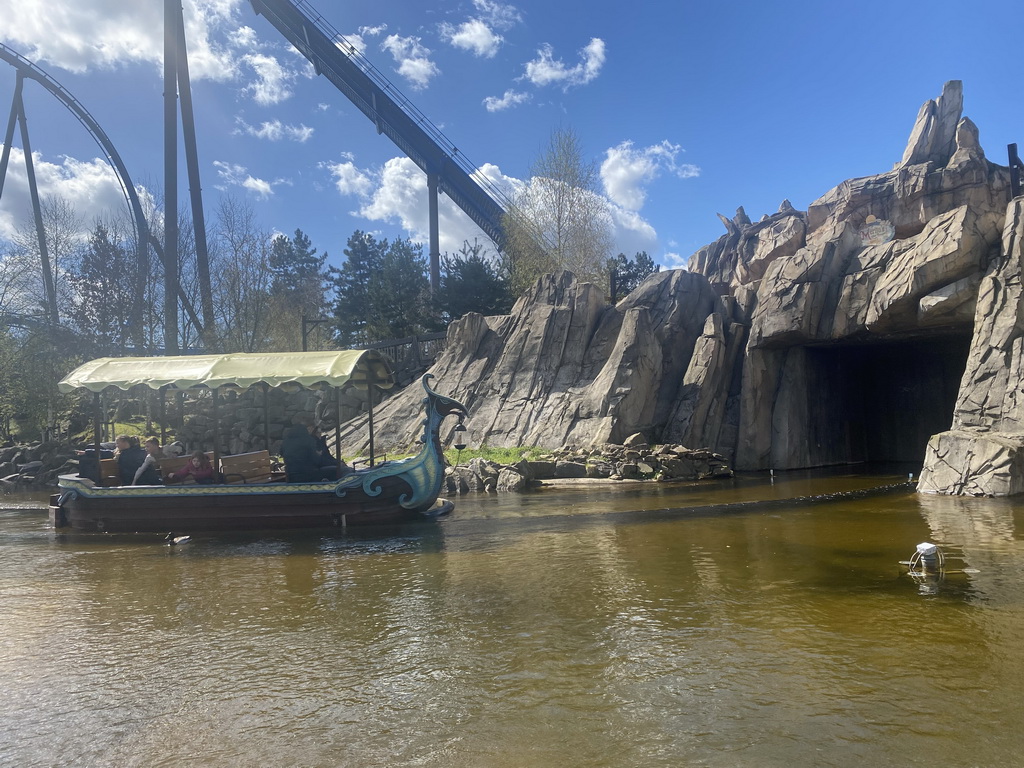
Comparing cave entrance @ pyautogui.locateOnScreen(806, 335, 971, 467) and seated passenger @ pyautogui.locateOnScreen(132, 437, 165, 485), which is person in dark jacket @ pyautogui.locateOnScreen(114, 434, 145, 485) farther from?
cave entrance @ pyautogui.locateOnScreen(806, 335, 971, 467)

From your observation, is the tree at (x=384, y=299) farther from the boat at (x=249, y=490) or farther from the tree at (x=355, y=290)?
the boat at (x=249, y=490)

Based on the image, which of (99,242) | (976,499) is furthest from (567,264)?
(976,499)

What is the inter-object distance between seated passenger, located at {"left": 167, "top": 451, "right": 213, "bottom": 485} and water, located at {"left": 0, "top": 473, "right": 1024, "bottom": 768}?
2612 millimetres

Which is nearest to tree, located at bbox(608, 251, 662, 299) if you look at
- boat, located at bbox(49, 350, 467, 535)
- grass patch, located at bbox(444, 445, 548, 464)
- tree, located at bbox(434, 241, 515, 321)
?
tree, located at bbox(434, 241, 515, 321)

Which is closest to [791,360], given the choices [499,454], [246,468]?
[499,454]

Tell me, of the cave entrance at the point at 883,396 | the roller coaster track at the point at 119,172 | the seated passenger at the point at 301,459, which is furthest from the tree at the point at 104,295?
the cave entrance at the point at 883,396

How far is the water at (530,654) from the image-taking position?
384 cm

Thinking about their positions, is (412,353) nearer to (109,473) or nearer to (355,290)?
(355,290)

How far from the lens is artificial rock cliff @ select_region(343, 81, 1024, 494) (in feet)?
51.4

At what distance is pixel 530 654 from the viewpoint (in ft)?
17.1

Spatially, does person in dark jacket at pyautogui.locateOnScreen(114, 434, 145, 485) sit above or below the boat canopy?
below

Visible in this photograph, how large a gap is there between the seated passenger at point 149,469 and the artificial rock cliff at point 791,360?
1214 cm

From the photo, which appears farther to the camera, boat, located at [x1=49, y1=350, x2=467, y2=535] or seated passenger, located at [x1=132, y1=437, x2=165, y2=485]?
seated passenger, located at [x1=132, y1=437, x2=165, y2=485]

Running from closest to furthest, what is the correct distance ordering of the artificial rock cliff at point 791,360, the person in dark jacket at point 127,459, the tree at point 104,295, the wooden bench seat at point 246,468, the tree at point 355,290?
the person in dark jacket at point 127,459 → the wooden bench seat at point 246,468 → the artificial rock cliff at point 791,360 → the tree at point 104,295 → the tree at point 355,290
